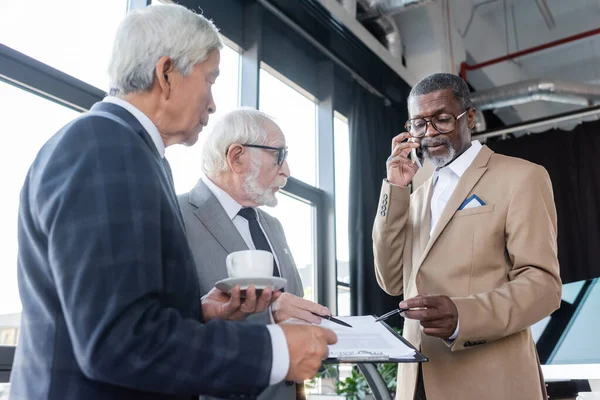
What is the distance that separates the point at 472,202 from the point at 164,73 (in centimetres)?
97

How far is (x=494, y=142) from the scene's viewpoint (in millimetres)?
6062

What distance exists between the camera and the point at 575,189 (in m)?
5.50

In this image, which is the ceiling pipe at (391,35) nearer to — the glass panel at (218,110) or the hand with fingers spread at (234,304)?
the glass panel at (218,110)

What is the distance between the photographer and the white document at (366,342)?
1159 millimetres

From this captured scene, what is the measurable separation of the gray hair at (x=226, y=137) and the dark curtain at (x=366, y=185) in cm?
262

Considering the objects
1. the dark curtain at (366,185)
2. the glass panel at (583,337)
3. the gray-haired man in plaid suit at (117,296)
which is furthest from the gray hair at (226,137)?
the dark curtain at (366,185)

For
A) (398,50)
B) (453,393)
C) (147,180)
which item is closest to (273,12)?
(398,50)

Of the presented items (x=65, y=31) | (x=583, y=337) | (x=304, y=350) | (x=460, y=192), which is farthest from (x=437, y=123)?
(x=65, y=31)

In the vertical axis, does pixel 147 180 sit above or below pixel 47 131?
below

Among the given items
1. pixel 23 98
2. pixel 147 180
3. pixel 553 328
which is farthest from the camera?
pixel 553 328

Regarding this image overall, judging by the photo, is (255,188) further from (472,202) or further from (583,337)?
(583,337)

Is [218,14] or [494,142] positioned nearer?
[218,14]

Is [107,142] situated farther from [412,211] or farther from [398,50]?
[398,50]

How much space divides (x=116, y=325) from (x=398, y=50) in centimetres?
498
